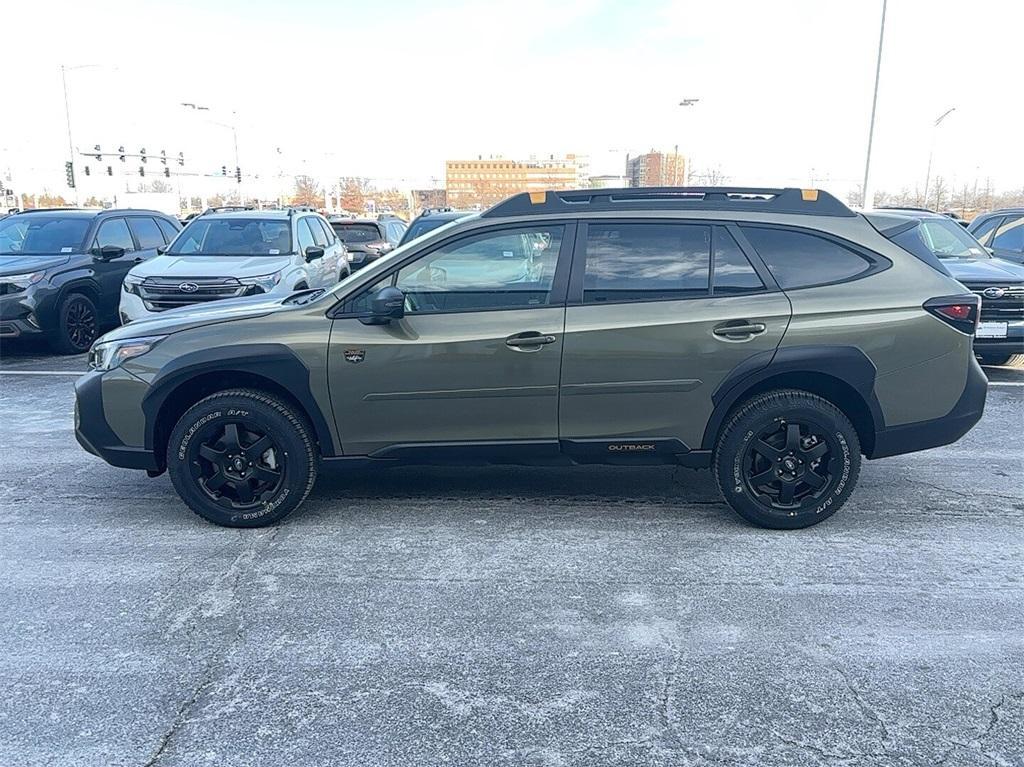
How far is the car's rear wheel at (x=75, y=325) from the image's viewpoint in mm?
9836

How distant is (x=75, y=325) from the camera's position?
10078mm

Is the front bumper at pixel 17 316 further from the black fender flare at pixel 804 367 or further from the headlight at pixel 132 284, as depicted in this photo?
the black fender flare at pixel 804 367

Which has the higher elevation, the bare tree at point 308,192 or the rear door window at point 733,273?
the bare tree at point 308,192

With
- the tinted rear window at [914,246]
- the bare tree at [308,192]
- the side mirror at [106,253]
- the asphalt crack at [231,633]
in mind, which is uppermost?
the bare tree at [308,192]

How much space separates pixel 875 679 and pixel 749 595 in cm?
74

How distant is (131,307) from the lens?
9070mm

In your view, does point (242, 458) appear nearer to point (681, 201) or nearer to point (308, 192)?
point (681, 201)

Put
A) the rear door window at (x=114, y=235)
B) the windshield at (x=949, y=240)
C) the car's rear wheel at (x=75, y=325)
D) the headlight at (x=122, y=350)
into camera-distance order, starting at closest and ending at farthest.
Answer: the headlight at (x=122, y=350) → the car's rear wheel at (x=75, y=325) → the windshield at (x=949, y=240) → the rear door window at (x=114, y=235)

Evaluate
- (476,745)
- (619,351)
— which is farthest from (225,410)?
(476,745)

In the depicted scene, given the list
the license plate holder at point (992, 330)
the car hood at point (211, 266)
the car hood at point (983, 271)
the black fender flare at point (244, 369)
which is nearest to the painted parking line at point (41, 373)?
the car hood at point (211, 266)

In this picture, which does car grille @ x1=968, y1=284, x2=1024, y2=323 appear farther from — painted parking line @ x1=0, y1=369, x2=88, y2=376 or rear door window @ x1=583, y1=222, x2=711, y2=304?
painted parking line @ x1=0, y1=369, x2=88, y2=376

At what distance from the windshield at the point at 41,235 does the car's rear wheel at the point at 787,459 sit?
9505mm

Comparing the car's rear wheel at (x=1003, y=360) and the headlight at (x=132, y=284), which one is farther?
the headlight at (x=132, y=284)

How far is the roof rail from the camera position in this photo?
4445mm
